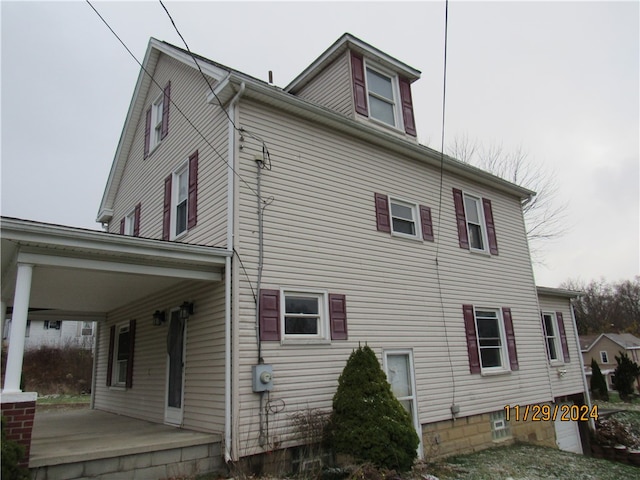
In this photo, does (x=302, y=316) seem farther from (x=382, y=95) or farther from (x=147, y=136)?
(x=147, y=136)

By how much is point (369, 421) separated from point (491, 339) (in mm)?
5737

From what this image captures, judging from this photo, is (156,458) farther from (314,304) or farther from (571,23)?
(571,23)

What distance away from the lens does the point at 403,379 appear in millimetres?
8922

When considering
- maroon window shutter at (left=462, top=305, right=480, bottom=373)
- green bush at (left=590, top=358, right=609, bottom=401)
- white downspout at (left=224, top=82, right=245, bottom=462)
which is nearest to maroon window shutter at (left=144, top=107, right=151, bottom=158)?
white downspout at (left=224, top=82, right=245, bottom=462)

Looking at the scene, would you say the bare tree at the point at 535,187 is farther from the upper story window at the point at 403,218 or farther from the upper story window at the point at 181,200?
the upper story window at the point at 181,200

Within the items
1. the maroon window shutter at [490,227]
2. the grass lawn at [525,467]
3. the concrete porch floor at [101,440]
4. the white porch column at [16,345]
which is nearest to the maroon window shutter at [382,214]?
the maroon window shutter at [490,227]

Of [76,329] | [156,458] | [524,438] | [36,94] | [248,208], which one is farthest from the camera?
[76,329]

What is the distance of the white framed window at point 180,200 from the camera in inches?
373

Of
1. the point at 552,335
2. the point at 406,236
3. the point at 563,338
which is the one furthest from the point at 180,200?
the point at 563,338

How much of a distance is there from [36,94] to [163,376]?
18.8ft

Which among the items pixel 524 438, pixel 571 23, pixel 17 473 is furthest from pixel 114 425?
pixel 571 23

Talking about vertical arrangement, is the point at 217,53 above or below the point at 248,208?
above

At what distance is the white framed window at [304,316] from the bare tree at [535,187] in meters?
19.0

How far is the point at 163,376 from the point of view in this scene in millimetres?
8969
